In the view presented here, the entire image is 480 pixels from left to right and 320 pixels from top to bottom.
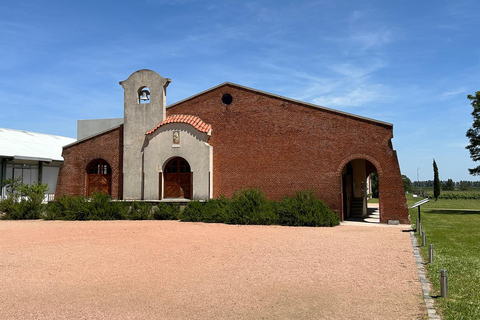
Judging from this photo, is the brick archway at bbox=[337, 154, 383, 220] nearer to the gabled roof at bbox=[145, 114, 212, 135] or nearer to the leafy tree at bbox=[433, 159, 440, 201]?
the gabled roof at bbox=[145, 114, 212, 135]

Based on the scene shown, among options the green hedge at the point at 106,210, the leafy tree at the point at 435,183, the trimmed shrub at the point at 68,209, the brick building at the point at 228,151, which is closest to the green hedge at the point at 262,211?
the green hedge at the point at 106,210

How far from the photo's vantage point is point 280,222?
17.1 metres

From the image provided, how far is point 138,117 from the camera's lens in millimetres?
22156

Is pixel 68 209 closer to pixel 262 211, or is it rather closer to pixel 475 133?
pixel 262 211

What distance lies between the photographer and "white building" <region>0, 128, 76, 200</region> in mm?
25000

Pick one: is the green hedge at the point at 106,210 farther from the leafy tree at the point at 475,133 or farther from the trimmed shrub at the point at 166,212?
the leafy tree at the point at 475,133

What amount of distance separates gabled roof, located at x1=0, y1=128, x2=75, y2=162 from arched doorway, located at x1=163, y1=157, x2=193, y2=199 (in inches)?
403

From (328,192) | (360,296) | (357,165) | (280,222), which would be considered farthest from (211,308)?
(357,165)

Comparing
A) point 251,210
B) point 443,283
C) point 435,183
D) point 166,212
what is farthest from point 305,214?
point 435,183

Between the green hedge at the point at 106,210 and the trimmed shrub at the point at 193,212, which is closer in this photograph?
the trimmed shrub at the point at 193,212

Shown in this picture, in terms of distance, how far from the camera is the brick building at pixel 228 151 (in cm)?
1886

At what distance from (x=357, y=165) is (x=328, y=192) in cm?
604

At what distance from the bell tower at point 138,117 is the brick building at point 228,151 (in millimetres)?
56

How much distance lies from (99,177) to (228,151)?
7.94 m
